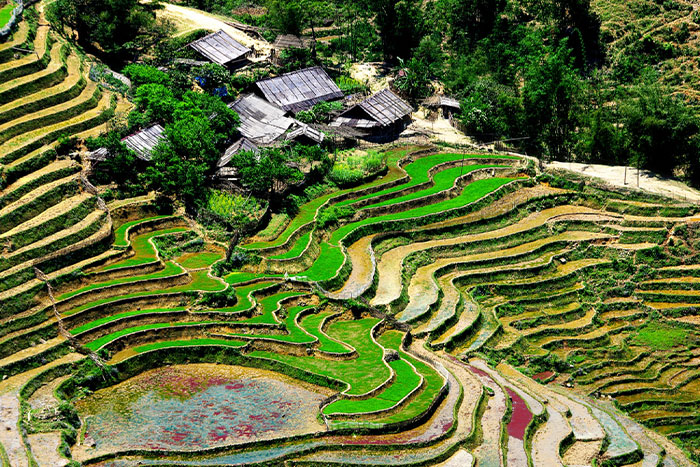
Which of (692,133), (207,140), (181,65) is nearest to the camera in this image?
(207,140)

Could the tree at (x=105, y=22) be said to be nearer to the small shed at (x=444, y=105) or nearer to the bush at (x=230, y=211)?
the bush at (x=230, y=211)

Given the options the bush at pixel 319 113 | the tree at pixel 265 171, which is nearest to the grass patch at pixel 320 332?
the tree at pixel 265 171

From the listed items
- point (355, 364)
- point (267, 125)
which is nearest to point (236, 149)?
point (267, 125)

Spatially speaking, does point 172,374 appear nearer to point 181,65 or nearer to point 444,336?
point 444,336

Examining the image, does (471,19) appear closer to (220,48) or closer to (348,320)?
(220,48)

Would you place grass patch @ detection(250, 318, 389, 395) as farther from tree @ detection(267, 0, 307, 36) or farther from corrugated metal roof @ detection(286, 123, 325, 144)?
tree @ detection(267, 0, 307, 36)

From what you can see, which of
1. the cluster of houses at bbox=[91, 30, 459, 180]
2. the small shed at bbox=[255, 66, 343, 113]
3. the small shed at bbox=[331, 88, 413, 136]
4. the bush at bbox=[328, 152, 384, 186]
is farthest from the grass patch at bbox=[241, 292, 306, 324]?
the small shed at bbox=[255, 66, 343, 113]

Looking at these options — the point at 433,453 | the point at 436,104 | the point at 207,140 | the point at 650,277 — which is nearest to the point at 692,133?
the point at 650,277
